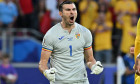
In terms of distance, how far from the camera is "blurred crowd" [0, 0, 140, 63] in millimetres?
12828

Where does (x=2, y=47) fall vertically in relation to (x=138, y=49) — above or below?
below

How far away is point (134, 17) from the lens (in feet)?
42.0

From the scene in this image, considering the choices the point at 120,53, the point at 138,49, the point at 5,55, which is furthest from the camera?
the point at 120,53

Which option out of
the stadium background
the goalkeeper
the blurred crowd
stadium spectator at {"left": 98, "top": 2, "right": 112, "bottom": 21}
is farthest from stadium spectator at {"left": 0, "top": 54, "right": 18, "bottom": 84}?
the goalkeeper

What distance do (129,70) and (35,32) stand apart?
3.31m

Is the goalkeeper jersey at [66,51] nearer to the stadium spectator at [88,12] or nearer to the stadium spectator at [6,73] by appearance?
the stadium spectator at [6,73]

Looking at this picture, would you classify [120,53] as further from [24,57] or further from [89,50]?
[89,50]

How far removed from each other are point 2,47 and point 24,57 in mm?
766

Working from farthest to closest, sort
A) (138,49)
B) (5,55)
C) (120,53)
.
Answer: (120,53) → (5,55) → (138,49)

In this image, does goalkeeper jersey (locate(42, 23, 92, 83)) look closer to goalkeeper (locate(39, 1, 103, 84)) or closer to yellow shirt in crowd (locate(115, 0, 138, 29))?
goalkeeper (locate(39, 1, 103, 84))

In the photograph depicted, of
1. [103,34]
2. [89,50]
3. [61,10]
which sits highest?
[61,10]

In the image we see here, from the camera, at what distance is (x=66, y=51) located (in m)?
6.82

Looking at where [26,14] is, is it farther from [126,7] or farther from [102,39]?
[126,7]

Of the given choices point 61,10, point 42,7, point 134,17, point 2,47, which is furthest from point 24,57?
point 61,10
